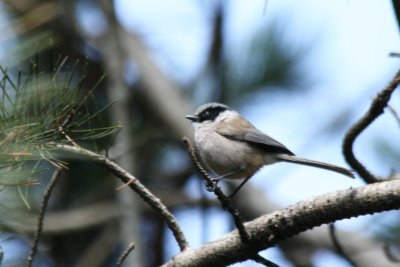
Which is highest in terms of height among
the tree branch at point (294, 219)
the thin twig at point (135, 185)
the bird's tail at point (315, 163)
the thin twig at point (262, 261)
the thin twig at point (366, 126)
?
the bird's tail at point (315, 163)

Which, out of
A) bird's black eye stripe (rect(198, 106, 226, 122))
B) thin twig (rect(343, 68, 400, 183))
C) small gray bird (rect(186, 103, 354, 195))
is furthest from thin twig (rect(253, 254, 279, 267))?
bird's black eye stripe (rect(198, 106, 226, 122))

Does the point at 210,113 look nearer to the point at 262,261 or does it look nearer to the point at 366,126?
the point at 366,126

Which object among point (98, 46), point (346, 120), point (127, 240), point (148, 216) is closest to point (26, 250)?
point (127, 240)

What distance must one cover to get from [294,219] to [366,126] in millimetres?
622

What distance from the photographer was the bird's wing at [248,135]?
3.79m

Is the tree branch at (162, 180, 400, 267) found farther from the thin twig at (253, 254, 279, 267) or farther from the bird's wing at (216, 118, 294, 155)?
the bird's wing at (216, 118, 294, 155)

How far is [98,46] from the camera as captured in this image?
566 centimetres

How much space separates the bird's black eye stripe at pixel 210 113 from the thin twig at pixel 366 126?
1.53 m

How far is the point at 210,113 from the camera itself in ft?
14.2

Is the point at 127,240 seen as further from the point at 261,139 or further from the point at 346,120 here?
the point at 346,120

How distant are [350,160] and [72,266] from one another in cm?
287

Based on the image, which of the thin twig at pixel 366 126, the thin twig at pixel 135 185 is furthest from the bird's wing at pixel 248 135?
the thin twig at pixel 135 185

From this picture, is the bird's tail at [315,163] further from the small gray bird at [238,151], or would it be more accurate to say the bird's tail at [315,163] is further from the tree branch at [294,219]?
the tree branch at [294,219]

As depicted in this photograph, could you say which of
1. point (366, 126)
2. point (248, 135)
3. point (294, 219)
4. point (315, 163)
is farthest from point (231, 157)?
point (294, 219)
